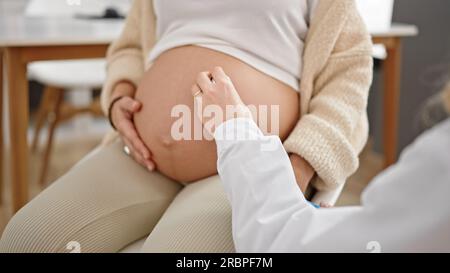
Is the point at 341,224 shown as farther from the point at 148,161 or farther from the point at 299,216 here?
the point at 148,161

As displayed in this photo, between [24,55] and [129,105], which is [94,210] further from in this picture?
[24,55]

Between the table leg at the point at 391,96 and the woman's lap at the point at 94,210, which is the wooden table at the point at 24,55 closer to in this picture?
the woman's lap at the point at 94,210

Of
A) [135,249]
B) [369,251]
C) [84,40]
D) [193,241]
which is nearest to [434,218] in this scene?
[369,251]

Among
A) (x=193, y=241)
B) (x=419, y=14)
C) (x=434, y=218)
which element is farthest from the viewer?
(x=419, y=14)

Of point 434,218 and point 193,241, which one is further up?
point 434,218

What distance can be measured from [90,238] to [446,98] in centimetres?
55

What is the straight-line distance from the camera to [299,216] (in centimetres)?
60

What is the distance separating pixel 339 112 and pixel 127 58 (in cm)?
46

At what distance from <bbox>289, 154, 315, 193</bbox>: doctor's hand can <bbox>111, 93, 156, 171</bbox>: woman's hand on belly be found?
0.24 metres

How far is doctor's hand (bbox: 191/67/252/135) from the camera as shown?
0.75 m

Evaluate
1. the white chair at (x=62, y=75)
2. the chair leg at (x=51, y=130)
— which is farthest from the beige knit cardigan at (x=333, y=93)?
the chair leg at (x=51, y=130)

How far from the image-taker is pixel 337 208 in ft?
1.99

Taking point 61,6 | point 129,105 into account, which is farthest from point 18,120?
point 61,6

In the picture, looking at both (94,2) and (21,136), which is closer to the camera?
(21,136)
